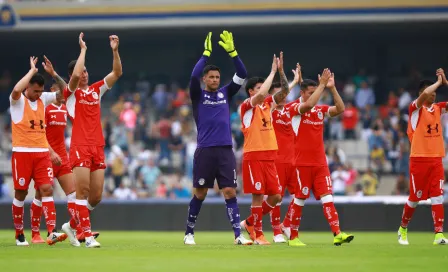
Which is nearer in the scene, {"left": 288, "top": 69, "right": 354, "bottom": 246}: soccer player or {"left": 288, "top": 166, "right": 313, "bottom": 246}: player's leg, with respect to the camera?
{"left": 288, "top": 69, "right": 354, "bottom": 246}: soccer player

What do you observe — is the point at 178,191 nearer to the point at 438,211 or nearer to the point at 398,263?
the point at 438,211

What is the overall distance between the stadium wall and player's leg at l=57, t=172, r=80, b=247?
A: 7172 millimetres

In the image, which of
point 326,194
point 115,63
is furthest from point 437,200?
point 115,63

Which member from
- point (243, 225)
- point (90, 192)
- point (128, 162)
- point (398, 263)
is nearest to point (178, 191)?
point (128, 162)

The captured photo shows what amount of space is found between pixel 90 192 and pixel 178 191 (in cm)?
1275

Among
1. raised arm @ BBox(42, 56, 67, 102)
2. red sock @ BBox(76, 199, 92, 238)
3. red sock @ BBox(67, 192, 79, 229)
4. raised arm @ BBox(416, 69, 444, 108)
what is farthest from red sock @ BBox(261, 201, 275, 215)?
raised arm @ BBox(42, 56, 67, 102)

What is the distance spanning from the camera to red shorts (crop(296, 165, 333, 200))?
15391 mm

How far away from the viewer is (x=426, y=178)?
16203mm

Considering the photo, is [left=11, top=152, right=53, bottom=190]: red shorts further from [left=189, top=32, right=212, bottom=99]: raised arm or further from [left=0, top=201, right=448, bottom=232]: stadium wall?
[left=0, top=201, right=448, bottom=232]: stadium wall

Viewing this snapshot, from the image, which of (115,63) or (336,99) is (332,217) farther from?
(115,63)

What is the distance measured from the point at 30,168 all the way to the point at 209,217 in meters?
8.71

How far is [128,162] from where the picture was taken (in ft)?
96.5

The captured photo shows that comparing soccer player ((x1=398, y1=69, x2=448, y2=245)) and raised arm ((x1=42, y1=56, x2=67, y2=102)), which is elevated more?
raised arm ((x1=42, y1=56, x2=67, y2=102))

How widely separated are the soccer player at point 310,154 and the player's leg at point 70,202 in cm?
336
